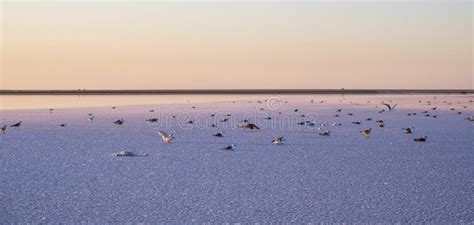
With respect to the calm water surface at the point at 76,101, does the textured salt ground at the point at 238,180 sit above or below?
below

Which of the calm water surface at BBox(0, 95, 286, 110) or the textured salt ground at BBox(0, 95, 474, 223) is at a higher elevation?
the calm water surface at BBox(0, 95, 286, 110)

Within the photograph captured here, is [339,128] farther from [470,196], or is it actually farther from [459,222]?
[459,222]

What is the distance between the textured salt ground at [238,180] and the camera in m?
6.89

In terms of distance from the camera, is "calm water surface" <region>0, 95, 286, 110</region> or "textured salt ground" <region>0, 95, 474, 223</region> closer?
"textured salt ground" <region>0, 95, 474, 223</region>

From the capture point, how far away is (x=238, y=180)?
9.03 meters

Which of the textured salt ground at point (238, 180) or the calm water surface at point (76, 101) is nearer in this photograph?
the textured salt ground at point (238, 180)

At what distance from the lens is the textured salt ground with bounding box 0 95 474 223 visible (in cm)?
689

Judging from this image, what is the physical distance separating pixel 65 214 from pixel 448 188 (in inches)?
234

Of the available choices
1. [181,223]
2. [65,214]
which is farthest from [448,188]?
[65,214]

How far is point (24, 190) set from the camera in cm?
818

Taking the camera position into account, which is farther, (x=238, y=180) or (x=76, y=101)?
(x=76, y=101)

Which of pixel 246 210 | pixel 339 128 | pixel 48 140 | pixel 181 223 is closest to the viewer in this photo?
pixel 181 223

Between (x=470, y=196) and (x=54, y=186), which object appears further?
(x=54, y=186)

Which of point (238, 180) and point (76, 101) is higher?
point (76, 101)
